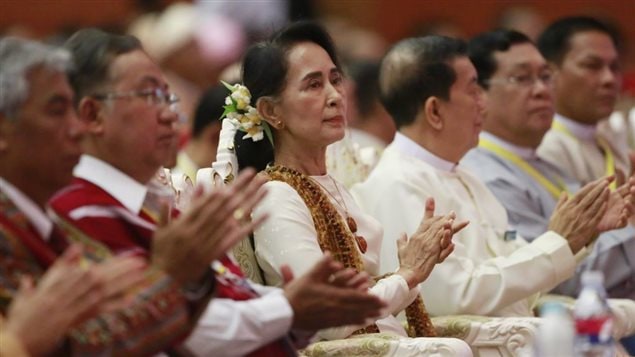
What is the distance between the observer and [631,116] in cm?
737

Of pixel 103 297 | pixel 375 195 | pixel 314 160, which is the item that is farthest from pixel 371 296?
pixel 375 195

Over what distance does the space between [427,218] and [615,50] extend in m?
2.70

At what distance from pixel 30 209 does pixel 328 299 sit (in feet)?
2.34

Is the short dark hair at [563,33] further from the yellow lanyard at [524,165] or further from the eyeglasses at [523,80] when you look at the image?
the yellow lanyard at [524,165]

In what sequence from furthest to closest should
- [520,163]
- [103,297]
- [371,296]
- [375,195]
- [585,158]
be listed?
1. [585,158]
2. [520,163]
3. [375,195]
4. [371,296]
5. [103,297]

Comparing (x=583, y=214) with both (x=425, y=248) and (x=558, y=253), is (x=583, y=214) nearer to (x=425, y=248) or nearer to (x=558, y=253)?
(x=558, y=253)

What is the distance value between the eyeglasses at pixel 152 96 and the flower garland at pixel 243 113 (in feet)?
3.12

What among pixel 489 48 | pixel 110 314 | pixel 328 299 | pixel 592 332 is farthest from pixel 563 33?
pixel 110 314

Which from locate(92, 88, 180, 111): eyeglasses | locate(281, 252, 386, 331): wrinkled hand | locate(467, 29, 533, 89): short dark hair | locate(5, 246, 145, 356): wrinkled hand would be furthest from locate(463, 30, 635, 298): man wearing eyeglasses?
locate(5, 246, 145, 356): wrinkled hand

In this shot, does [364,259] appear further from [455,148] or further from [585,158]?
[585,158]

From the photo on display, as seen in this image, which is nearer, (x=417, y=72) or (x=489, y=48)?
(x=417, y=72)

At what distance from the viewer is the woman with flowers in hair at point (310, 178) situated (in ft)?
14.3

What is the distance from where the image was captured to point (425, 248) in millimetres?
4438

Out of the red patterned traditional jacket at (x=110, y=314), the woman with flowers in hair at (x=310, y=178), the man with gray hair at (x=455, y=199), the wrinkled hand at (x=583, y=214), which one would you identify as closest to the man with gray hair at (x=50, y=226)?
the red patterned traditional jacket at (x=110, y=314)
